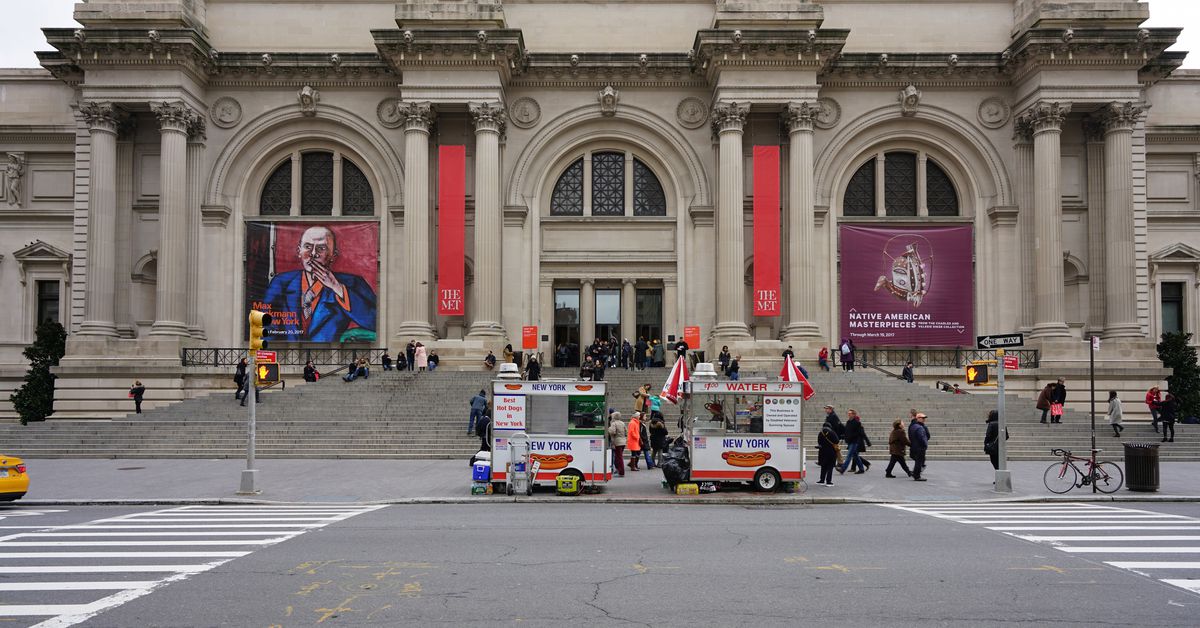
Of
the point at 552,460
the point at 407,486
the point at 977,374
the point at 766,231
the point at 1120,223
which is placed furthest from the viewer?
the point at 766,231

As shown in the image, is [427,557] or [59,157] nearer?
[427,557]

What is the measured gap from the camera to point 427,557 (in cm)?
1160

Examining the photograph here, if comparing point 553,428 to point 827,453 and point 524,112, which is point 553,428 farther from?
point 524,112

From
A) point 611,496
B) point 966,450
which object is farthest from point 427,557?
point 966,450

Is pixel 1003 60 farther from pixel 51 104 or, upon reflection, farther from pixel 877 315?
pixel 51 104

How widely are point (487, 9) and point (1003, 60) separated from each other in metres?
21.8

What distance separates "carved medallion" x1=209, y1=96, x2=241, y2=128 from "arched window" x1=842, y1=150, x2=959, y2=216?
2686 cm

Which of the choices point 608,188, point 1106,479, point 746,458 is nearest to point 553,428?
point 746,458

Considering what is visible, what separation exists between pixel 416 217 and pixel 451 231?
1.54m

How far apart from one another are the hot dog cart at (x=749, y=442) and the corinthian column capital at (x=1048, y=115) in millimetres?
26067

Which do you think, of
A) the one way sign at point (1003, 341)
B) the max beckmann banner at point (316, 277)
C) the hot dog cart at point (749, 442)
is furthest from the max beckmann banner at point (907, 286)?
the hot dog cart at point (749, 442)

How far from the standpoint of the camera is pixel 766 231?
130ft

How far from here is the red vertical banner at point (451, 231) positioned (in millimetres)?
39031

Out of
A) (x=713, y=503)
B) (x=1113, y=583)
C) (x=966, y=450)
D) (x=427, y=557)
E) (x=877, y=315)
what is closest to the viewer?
(x=1113, y=583)
